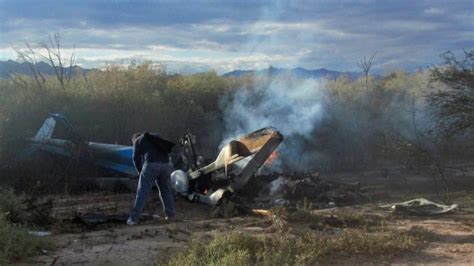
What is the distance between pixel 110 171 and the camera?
16.3 m

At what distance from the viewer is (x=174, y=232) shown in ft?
31.4

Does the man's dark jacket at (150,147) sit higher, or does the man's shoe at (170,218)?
the man's dark jacket at (150,147)

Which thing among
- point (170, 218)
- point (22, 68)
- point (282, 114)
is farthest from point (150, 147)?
point (22, 68)

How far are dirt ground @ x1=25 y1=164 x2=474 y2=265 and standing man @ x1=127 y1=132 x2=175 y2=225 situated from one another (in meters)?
0.54

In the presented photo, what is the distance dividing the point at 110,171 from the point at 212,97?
9.02m

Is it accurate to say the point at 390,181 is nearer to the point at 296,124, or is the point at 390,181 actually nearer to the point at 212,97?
the point at 296,124

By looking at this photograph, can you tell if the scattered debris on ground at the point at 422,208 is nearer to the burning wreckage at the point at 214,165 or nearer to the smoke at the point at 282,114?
the burning wreckage at the point at 214,165

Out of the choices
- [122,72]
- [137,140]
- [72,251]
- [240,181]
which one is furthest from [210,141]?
[72,251]

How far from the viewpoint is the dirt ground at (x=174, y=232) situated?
7.91 meters

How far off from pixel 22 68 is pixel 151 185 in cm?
1490

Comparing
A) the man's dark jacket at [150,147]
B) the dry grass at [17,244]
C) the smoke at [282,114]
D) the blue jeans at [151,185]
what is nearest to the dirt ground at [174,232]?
the dry grass at [17,244]

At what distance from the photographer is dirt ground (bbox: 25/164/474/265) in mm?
7906

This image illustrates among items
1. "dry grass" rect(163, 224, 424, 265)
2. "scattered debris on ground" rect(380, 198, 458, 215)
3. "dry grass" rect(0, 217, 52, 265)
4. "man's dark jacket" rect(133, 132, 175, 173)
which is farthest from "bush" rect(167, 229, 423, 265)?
"man's dark jacket" rect(133, 132, 175, 173)

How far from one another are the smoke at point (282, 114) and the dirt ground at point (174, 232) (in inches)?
240
